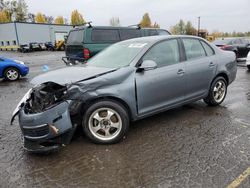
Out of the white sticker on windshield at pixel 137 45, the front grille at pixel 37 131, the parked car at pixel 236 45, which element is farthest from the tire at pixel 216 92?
Answer: the parked car at pixel 236 45

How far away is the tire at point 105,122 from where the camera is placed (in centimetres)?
361

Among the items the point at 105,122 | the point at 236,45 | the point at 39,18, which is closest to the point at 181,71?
the point at 105,122

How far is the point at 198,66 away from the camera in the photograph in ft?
15.7

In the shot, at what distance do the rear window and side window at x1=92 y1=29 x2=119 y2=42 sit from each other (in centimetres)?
47

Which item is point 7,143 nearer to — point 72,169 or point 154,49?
point 72,169

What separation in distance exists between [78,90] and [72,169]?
1.08 metres

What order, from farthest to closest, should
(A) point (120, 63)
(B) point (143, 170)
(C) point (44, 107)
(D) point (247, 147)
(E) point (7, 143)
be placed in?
(A) point (120, 63), (E) point (7, 143), (D) point (247, 147), (C) point (44, 107), (B) point (143, 170)

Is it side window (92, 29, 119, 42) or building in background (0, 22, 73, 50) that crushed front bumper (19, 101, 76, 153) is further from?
building in background (0, 22, 73, 50)

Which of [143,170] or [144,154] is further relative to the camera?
[144,154]

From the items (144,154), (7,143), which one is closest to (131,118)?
(144,154)

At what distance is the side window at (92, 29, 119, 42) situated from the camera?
31.2 ft

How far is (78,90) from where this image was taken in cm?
343

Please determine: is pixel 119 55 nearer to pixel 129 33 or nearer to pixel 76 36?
pixel 76 36

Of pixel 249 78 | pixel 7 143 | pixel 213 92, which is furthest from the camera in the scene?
pixel 249 78
